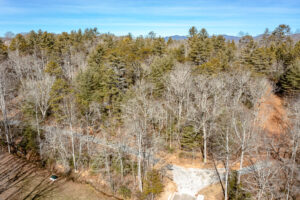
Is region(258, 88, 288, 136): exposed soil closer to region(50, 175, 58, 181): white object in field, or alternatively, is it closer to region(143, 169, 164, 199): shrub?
region(143, 169, 164, 199): shrub

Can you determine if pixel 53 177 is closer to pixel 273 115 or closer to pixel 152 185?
pixel 152 185

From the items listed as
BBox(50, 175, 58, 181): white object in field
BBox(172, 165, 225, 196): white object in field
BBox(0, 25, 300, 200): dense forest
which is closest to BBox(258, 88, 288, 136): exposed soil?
BBox(0, 25, 300, 200): dense forest

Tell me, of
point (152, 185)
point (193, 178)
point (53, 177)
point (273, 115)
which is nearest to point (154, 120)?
point (193, 178)

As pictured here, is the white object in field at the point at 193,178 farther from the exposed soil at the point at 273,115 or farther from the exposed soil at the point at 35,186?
the exposed soil at the point at 273,115

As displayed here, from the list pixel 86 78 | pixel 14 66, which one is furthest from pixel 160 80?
pixel 14 66

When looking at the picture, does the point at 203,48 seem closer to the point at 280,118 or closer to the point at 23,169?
the point at 280,118

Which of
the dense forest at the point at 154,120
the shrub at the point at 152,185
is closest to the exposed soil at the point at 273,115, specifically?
the dense forest at the point at 154,120
